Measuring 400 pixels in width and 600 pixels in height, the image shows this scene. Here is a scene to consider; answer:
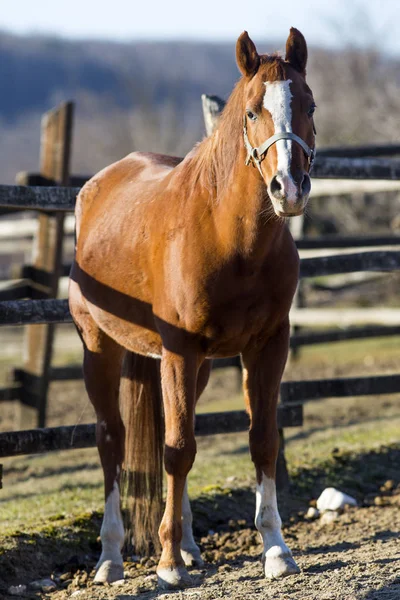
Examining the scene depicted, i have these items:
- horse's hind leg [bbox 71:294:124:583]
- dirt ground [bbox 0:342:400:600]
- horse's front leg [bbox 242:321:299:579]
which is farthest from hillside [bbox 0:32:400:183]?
horse's front leg [bbox 242:321:299:579]

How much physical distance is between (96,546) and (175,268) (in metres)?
1.80

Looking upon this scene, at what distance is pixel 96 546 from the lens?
4.96 m

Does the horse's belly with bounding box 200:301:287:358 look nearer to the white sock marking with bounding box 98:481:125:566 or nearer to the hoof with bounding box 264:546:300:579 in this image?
the hoof with bounding box 264:546:300:579

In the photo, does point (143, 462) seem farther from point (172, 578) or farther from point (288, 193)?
point (288, 193)

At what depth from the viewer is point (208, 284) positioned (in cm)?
395

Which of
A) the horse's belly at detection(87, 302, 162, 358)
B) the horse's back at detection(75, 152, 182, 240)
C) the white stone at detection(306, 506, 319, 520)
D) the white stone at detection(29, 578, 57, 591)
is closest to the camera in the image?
the white stone at detection(29, 578, 57, 591)

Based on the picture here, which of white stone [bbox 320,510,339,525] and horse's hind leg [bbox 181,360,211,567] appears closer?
horse's hind leg [bbox 181,360,211,567]

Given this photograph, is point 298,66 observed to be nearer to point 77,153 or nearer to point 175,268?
point 175,268

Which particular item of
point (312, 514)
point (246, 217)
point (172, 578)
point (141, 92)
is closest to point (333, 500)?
point (312, 514)

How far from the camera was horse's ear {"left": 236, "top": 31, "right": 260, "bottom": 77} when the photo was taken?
152 inches

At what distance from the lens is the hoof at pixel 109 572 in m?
4.37

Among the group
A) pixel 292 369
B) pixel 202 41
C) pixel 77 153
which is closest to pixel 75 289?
pixel 292 369

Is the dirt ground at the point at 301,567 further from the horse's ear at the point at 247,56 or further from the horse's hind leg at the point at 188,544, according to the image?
the horse's ear at the point at 247,56

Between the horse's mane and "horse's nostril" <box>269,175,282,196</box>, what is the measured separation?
519mm
